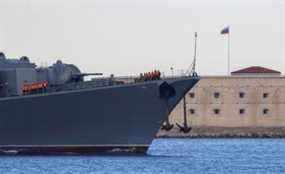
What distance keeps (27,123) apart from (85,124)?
321 cm

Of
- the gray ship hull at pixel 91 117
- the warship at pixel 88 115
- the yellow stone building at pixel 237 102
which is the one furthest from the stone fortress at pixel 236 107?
the gray ship hull at pixel 91 117

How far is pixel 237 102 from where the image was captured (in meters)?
139

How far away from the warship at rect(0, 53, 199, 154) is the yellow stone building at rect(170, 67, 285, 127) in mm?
45244

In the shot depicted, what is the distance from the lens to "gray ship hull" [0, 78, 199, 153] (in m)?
91.7

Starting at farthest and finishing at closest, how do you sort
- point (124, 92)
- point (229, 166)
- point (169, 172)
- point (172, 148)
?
point (172, 148), point (124, 92), point (229, 166), point (169, 172)

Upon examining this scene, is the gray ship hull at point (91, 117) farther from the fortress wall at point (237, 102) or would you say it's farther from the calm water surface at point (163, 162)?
the fortress wall at point (237, 102)

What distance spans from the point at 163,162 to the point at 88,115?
665cm

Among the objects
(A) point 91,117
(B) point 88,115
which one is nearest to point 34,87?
(B) point 88,115

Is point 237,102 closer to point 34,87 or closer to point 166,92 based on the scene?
point 34,87

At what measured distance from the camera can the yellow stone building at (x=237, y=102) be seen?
456ft

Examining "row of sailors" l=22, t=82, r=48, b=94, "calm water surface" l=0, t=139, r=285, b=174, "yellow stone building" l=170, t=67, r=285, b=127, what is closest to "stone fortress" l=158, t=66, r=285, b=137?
"yellow stone building" l=170, t=67, r=285, b=127

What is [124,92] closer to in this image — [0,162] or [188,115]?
[0,162]

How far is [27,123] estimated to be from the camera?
93000 millimetres

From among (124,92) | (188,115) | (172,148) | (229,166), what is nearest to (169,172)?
(229,166)
